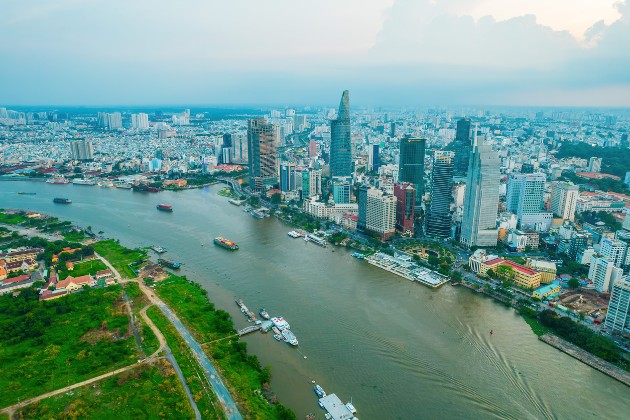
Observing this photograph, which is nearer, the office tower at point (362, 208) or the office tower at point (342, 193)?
the office tower at point (362, 208)

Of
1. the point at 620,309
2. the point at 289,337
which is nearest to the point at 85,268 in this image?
the point at 289,337

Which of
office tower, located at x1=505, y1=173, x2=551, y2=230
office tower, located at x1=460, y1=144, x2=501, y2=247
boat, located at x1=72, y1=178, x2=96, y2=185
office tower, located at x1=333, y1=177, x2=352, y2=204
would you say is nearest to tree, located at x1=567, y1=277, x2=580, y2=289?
office tower, located at x1=460, y1=144, x2=501, y2=247

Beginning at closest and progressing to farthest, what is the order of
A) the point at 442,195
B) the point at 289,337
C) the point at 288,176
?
the point at 289,337 < the point at 442,195 < the point at 288,176

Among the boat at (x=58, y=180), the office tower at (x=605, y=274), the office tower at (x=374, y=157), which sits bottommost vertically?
the boat at (x=58, y=180)

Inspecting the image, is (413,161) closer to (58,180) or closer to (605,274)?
(605,274)

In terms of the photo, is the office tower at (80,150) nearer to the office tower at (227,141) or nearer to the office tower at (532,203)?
the office tower at (227,141)

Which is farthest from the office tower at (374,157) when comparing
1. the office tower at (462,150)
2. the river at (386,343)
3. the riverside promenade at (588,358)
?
the riverside promenade at (588,358)
